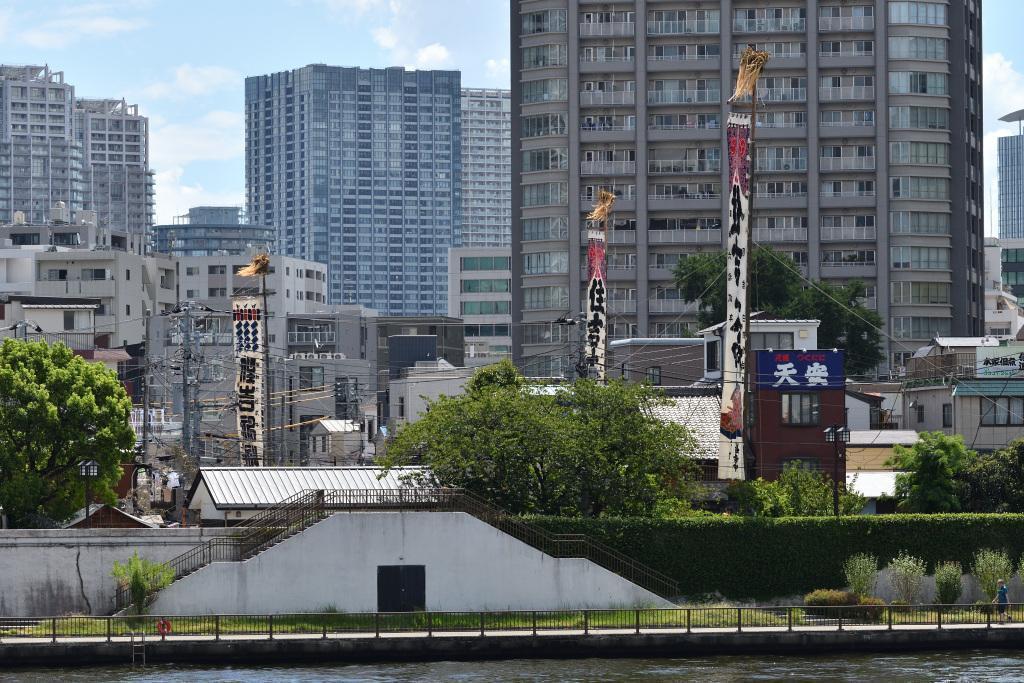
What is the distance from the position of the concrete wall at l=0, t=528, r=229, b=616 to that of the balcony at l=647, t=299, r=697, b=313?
306ft

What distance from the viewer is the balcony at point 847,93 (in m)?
150

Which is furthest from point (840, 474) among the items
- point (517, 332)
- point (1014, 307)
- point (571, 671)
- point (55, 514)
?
point (1014, 307)

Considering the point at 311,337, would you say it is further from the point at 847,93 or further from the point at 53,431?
the point at 53,431

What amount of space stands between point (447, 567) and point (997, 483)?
2254cm

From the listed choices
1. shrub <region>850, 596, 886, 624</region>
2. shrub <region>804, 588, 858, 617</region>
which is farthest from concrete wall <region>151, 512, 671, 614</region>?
shrub <region>850, 596, 886, 624</region>

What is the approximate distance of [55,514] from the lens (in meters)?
65.0

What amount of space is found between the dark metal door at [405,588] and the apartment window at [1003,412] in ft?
121

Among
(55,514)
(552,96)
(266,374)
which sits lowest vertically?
(55,514)

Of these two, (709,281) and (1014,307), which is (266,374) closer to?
(709,281)

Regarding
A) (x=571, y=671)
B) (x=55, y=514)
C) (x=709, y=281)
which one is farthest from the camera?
(x=709, y=281)

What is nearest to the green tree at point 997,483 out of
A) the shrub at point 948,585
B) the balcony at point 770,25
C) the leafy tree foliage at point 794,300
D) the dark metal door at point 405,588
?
the shrub at point 948,585

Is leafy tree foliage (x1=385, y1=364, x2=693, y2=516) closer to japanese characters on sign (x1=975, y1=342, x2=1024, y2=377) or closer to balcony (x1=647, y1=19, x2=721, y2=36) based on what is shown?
japanese characters on sign (x1=975, y1=342, x2=1024, y2=377)

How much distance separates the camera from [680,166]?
152 m

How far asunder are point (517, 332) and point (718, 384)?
232ft
